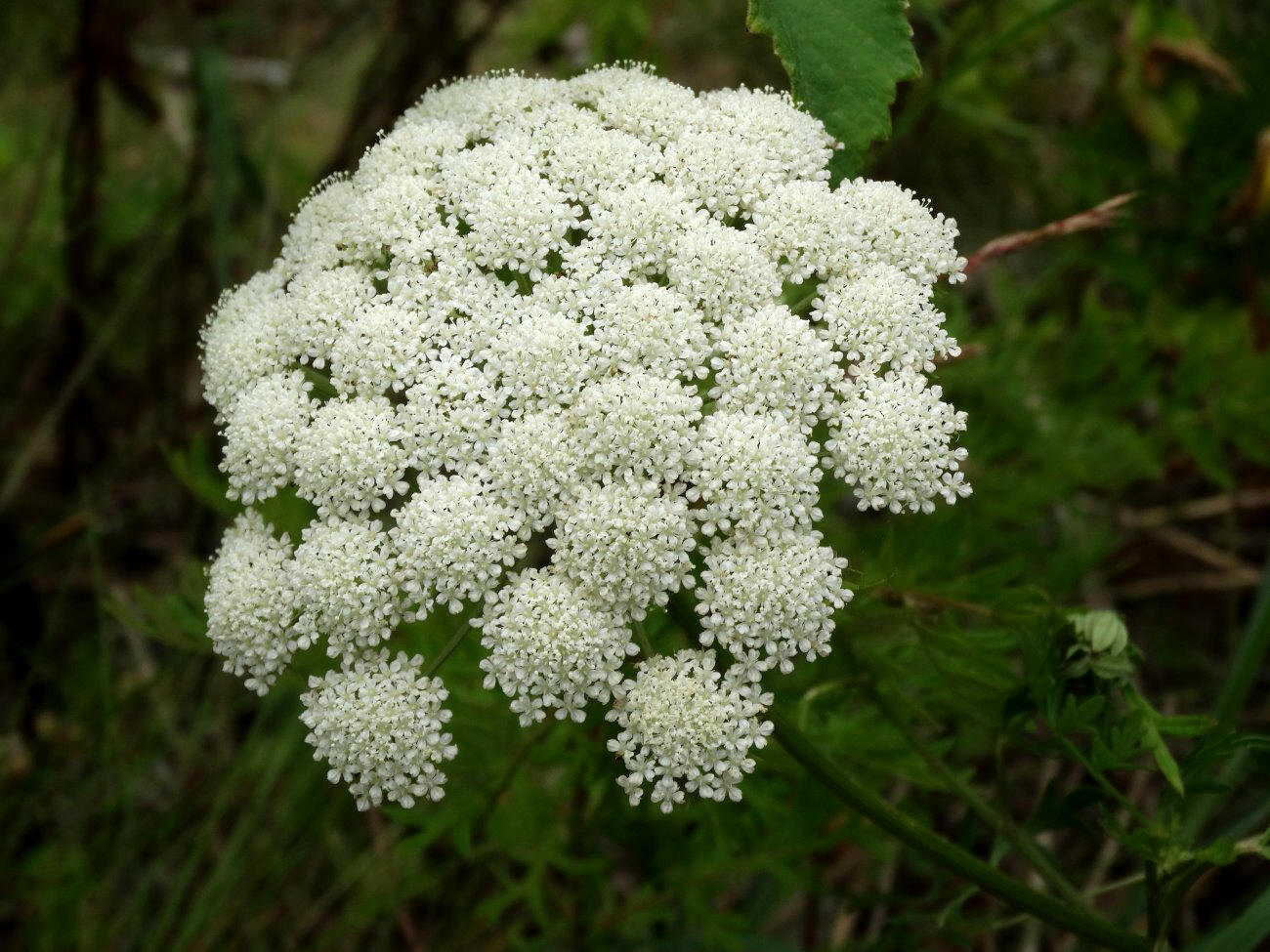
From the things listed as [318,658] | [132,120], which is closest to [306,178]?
[132,120]

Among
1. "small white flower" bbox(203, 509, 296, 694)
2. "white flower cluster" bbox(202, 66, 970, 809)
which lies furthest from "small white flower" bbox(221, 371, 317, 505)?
"small white flower" bbox(203, 509, 296, 694)

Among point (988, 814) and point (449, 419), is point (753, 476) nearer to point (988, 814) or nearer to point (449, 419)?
point (449, 419)

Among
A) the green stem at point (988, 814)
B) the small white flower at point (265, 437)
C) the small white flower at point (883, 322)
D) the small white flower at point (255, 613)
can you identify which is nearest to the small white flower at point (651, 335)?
the small white flower at point (883, 322)

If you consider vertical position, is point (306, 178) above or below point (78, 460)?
above

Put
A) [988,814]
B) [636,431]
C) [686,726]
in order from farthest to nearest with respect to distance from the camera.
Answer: [988,814] < [636,431] < [686,726]

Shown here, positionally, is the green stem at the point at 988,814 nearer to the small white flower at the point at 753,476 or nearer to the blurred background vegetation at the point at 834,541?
the blurred background vegetation at the point at 834,541

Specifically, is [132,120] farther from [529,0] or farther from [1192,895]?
[1192,895]

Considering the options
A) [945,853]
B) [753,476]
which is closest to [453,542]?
[753,476]
